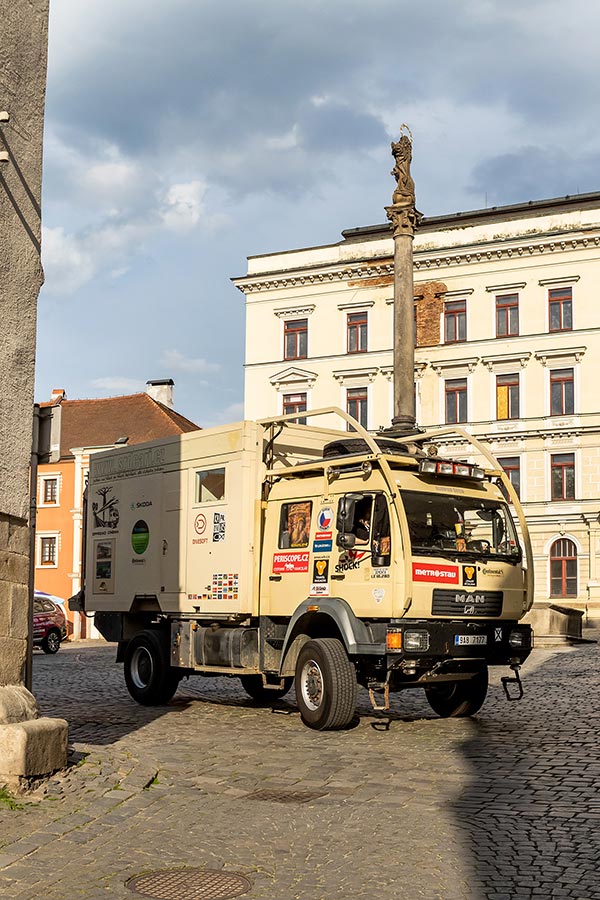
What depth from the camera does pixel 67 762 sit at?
8789 millimetres

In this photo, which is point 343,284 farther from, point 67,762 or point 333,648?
point 67,762

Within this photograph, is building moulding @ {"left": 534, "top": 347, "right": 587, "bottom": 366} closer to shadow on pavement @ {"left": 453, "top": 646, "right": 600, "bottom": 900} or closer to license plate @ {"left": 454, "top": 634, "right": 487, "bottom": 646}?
shadow on pavement @ {"left": 453, "top": 646, "right": 600, "bottom": 900}

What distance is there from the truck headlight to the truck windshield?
2.82 ft

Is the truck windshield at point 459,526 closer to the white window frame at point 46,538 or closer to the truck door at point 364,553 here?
the truck door at point 364,553

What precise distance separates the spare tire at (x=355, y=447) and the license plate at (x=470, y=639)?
7.38 feet

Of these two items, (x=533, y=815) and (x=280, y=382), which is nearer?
(x=533, y=815)

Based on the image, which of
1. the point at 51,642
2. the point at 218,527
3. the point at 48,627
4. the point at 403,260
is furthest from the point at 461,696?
the point at 48,627

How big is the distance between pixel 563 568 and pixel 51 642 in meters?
24.4

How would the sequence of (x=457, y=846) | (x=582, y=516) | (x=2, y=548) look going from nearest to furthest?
(x=457, y=846) < (x=2, y=548) < (x=582, y=516)

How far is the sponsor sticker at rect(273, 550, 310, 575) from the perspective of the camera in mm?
13375

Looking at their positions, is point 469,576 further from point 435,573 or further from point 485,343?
point 485,343

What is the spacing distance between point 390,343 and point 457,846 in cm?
4952

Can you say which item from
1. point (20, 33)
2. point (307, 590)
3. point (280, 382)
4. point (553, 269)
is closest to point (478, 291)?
point (553, 269)

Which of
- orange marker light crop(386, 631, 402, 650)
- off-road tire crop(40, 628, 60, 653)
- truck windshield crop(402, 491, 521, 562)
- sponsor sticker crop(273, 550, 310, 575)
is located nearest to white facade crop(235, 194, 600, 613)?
off-road tire crop(40, 628, 60, 653)
